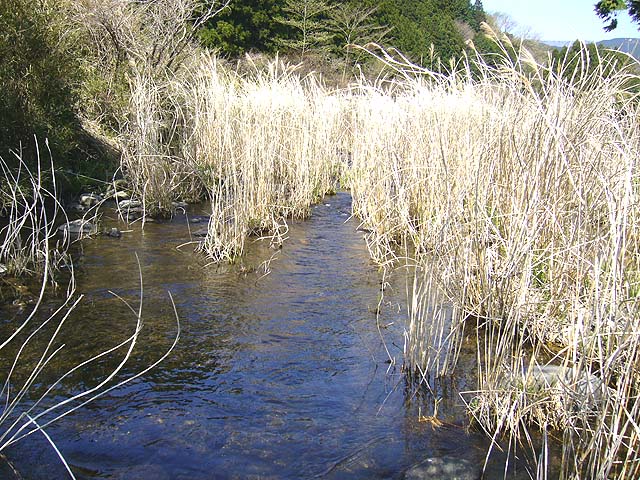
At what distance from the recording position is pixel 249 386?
3.64 m

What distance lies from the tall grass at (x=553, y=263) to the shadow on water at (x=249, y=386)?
43 centimetres

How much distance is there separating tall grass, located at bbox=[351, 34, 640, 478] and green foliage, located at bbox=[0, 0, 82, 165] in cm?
477

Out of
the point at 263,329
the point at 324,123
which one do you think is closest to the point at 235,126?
the point at 324,123

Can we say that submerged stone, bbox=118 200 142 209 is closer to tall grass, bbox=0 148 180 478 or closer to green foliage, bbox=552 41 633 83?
tall grass, bbox=0 148 180 478

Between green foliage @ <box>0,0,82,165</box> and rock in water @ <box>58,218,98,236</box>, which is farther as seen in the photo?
green foliage @ <box>0,0,82,165</box>

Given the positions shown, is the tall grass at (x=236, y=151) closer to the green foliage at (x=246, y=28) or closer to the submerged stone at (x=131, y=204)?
the submerged stone at (x=131, y=204)

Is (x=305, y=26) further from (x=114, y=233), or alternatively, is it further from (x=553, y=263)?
(x=553, y=263)

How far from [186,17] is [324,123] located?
140 inches

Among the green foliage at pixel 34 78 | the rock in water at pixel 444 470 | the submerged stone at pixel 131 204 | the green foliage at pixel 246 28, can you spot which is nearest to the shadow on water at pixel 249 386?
the rock in water at pixel 444 470

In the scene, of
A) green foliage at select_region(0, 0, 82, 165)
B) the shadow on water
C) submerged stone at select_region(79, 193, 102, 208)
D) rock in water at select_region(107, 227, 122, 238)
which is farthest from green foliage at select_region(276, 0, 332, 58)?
the shadow on water

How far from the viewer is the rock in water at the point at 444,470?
9.24 ft

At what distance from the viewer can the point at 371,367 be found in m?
3.94

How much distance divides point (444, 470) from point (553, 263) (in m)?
1.70

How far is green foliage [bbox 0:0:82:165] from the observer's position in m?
7.15
